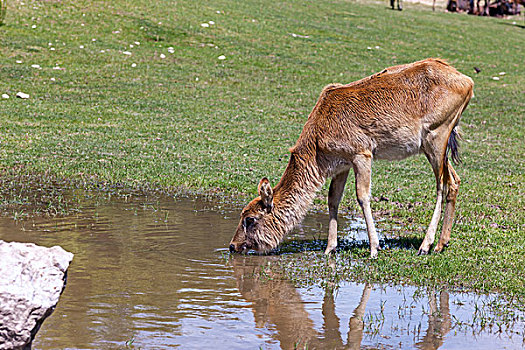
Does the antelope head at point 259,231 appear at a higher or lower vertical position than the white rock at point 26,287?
lower

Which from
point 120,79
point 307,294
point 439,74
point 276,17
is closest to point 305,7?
point 276,17

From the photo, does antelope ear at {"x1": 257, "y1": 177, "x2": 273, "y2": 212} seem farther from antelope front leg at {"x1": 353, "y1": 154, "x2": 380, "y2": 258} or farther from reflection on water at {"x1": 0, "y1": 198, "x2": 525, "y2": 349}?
antelope front leg at {"x1": 353, "y1": 154, "x2": 380, "y2": 258}

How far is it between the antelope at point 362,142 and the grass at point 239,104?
Answer: 787 millimetres

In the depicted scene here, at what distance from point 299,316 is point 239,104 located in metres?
18.2

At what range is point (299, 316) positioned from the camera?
23.0 ft

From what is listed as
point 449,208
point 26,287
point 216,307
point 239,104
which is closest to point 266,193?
point 216,307

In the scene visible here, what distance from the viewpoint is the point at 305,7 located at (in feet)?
149

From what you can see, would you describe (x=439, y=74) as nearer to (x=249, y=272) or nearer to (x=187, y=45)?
(x=249, y=272)

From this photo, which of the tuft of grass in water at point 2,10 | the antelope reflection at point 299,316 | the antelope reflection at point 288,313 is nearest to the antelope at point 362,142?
the antelope reflection at point 288,313

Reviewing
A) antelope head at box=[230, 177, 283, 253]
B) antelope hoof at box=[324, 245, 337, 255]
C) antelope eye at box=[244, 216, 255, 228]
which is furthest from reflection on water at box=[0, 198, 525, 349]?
antelope hoof at box=[324, 245, 337, 255]

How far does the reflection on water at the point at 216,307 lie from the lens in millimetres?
6273

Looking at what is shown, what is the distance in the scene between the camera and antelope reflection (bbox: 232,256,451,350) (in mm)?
6305

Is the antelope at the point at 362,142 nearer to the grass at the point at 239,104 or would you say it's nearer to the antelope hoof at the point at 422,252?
the antelope hoof at the point at 422,252

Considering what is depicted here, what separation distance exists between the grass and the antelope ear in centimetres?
97
